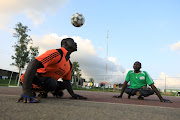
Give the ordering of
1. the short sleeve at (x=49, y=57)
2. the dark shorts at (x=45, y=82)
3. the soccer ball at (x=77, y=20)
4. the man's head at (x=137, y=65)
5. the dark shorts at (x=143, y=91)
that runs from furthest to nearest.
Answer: the soccer ball at (x=77, y=20) → the man's head at (x=137, y=65) → the dark shorts at (x=143, y=91) → the dark shorts at (x=45, y=82) → the short sleeve at (x=49, y=57)

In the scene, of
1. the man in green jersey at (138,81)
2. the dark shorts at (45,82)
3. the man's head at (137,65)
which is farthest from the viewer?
the man's head at (137,65)

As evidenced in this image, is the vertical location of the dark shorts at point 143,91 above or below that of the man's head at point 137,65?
below

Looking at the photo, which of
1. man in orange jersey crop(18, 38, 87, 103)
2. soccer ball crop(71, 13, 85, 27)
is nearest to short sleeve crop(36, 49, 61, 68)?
man in orange jersey crop(18, 38, 87, 103)

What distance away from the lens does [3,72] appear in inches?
1366

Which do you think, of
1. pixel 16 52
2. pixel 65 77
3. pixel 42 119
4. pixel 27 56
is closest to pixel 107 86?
pixel 27 56

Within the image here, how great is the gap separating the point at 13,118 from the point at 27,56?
26.0 meters

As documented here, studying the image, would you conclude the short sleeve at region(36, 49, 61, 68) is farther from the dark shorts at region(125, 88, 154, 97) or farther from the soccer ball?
the dark shorts at region(125, 88, 154, 97)

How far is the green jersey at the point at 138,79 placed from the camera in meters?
4.68

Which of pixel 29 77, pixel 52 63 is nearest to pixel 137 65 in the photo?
pixel 52 63

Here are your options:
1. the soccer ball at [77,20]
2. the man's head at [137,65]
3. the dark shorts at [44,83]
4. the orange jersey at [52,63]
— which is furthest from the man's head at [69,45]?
the man's head at [137,65]

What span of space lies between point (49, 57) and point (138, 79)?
11.1 ft

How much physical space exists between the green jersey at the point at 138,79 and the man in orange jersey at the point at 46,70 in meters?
2.72

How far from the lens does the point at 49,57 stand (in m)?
2.38

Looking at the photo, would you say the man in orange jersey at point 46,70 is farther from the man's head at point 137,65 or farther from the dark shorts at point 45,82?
the man's head at point 137,65
